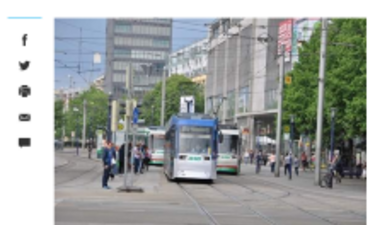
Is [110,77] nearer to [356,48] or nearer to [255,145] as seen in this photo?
[255,145]

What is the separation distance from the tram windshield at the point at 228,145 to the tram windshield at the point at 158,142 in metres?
9.62

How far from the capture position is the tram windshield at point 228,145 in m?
42.0

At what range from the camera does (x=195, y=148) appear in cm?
2972

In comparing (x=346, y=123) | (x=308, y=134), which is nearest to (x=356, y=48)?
(x=346, y=123)

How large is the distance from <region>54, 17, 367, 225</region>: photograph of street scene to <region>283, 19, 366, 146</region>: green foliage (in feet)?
0.30

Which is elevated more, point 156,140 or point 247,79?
point 247,79

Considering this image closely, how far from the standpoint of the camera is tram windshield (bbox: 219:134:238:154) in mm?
42031

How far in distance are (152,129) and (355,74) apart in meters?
17.1

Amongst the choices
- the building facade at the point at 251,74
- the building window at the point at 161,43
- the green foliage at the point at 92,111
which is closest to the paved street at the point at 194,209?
the building facade at the point at 251,74

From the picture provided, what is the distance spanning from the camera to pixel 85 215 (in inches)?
579

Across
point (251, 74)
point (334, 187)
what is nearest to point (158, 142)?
point (334, 187)

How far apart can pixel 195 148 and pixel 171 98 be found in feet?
201

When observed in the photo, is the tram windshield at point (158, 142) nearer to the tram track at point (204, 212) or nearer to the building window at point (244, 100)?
the tram track at point (204, 212)

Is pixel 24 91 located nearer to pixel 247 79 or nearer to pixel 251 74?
pixel 251 74
